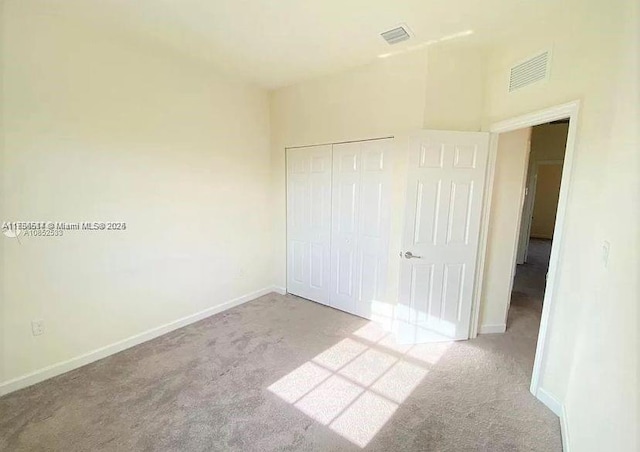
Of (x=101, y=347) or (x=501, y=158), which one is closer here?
(x=101, y=347)

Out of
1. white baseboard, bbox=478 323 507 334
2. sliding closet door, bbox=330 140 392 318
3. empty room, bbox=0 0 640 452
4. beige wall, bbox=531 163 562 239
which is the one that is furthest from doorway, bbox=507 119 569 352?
sliding closet door, bbox=330 140 392 318

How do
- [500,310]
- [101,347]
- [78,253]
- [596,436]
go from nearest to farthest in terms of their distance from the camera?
[596,436] < [78,253] < [101,347] < [500,310]

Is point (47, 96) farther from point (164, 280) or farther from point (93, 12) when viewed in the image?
point (164, 280)

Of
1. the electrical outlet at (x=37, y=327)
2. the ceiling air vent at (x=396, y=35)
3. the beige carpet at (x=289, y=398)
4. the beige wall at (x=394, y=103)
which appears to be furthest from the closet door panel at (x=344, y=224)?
the electrical outlet at (x=37, y=327)

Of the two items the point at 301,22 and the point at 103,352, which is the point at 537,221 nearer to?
the point at 301,22

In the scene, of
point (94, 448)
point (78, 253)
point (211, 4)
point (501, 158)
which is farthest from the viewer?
point (501, 158)

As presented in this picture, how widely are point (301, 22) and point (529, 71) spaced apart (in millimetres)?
1799

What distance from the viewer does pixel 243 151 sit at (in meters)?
3.50

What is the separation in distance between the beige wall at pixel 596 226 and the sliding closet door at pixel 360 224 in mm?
1337

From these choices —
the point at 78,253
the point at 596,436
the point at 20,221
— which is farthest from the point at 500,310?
the point at 20,221

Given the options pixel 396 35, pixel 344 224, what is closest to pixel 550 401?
pixel 344 224

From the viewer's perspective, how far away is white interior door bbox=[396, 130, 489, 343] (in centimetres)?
253

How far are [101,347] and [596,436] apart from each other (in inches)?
135

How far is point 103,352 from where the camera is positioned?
2480 mm
